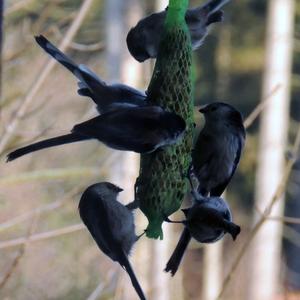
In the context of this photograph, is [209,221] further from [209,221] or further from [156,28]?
[156,28]

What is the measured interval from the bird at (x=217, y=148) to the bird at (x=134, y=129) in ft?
0.29

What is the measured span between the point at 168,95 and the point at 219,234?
200 millimetres

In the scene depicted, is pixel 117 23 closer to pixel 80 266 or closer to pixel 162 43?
pixel 80 266

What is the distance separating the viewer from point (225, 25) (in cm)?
943

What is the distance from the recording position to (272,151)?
22.4 ft

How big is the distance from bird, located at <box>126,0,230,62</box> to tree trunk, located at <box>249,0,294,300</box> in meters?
5.63

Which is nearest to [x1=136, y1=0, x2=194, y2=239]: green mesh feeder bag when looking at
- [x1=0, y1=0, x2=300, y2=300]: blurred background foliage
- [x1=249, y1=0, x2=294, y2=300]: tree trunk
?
[x1=0, y1=0, x2=300, y2=300]: blurred background foliage

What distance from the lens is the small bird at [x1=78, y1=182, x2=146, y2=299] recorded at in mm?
917

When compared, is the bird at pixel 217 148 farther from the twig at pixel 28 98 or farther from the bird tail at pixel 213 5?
the twig at pixel 28 98

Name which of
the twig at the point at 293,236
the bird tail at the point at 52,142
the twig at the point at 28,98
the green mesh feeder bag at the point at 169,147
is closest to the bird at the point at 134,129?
the bird tail at the point at 52,142

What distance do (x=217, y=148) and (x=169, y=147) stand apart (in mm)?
62

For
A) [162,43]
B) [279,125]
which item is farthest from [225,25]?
[162,43]

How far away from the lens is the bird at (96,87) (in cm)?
95

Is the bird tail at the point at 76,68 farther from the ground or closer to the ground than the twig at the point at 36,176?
farther from the ground
